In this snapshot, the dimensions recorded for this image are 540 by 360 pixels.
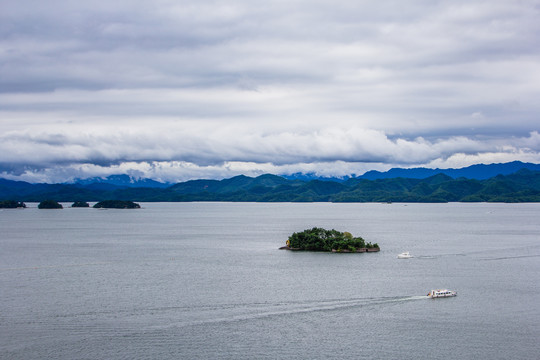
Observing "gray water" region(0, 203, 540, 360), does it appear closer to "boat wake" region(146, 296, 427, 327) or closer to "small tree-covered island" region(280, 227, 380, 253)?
"boat wake" region(146, 296, 427, 327)

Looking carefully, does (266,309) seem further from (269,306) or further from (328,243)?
(328,243)

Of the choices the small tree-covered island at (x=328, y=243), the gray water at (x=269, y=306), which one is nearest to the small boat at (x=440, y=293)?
the gray water at (x=269, y=306)

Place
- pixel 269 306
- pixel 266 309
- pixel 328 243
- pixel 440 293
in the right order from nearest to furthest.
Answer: pixel 266 309 → pixel 269 306 → pixel 440 293 → pixel 328 243

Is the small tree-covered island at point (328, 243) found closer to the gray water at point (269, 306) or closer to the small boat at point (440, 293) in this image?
the gray water at point (269, 306)

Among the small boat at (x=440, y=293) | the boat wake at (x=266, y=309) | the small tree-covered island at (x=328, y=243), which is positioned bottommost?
the boat wake at (x=266, y=309)

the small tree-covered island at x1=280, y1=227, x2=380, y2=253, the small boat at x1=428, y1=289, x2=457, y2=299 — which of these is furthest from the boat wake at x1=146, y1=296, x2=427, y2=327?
the small tree-covered island at x1=280, y1=227, x2=380, y2=253

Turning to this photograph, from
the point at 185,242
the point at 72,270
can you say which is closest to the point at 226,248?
the point at 185,242

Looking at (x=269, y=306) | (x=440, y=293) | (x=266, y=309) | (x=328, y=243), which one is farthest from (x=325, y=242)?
(x=266, y=309)

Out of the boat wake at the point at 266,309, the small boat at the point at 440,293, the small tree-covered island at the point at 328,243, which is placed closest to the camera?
the boat wake at the point at 266,309

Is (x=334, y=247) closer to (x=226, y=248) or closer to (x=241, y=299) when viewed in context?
(x=226, y=248)
